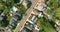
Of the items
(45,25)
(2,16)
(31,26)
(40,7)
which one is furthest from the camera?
(40,7)

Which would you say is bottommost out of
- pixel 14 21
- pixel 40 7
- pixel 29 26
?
pixel 29 26

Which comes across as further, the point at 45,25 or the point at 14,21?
the point at 45,25

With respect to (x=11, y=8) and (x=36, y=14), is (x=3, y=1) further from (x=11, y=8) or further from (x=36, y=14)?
(x=36, y=14)

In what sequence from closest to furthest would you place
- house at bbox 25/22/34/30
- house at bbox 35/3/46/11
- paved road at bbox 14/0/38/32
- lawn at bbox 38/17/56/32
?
paved road at bbox 14/0/38/32, house at bbox 25/22/34/30, lawn at bbox 38/17/56/32, house at bbox 35/3/46/11

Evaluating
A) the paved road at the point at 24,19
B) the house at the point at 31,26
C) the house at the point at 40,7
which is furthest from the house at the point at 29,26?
the house at the point at 40,7

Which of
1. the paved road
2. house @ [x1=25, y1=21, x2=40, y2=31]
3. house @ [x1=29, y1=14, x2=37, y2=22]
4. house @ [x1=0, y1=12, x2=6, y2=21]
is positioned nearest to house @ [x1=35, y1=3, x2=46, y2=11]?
the paved road

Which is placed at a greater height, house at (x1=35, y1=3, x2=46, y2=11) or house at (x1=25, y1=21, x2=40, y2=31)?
house at (x1=35, y1=3, x2=46, y2=11)

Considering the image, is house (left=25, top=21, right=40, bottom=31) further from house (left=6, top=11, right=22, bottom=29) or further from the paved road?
house (left=6, top=11, right=22, bottom=29)

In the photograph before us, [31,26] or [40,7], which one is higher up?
[40,7]

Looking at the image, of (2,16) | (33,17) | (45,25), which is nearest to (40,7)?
(33,17)

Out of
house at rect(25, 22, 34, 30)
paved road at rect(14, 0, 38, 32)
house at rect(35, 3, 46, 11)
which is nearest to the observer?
paved road at rect(14, 0, 38, 32)

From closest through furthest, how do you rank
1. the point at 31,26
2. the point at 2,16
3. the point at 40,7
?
the point at 2,16 → the point at 31,26 → the point at 40,7

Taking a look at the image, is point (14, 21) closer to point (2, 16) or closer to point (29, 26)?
point (2, 16)
